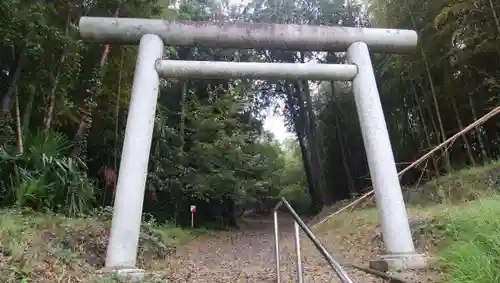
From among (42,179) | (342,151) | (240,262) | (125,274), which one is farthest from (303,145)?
(125,274)

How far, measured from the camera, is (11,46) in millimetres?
5418

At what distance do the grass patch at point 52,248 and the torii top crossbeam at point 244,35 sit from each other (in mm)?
2087

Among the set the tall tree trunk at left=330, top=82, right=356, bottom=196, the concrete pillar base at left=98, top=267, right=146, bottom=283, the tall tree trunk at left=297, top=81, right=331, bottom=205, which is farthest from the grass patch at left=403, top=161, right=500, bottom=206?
the tall tree trunk at left=297, top=81, right=331, bottom=205

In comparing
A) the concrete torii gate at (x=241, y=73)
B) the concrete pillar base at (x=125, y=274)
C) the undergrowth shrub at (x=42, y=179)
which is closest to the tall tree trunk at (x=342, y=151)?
the concrete torii gate at (x=241, y=73)

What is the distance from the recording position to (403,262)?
12.6 ft

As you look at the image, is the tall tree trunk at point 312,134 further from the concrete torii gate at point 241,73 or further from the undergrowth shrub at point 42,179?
the undergrowth shrub at point 42,179

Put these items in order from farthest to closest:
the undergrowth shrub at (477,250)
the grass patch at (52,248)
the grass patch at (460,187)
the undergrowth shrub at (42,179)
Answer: the grass patch at (460,187) < the undergrowth shrub at (42,179) < the grass patch at (52,248) < the undergrowth shrub at (477,250)

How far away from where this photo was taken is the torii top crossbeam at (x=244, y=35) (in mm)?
4480

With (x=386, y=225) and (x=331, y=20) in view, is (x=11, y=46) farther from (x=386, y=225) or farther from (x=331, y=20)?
(x=331, y=20)

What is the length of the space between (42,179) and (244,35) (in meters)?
3.03

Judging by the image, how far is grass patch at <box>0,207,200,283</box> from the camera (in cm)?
310

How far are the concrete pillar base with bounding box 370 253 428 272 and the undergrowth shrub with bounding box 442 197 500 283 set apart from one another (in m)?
0.41

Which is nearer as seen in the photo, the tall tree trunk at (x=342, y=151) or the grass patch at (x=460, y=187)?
the grass patch at (x=460, y=187)

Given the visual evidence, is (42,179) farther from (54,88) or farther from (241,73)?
(241,73)
